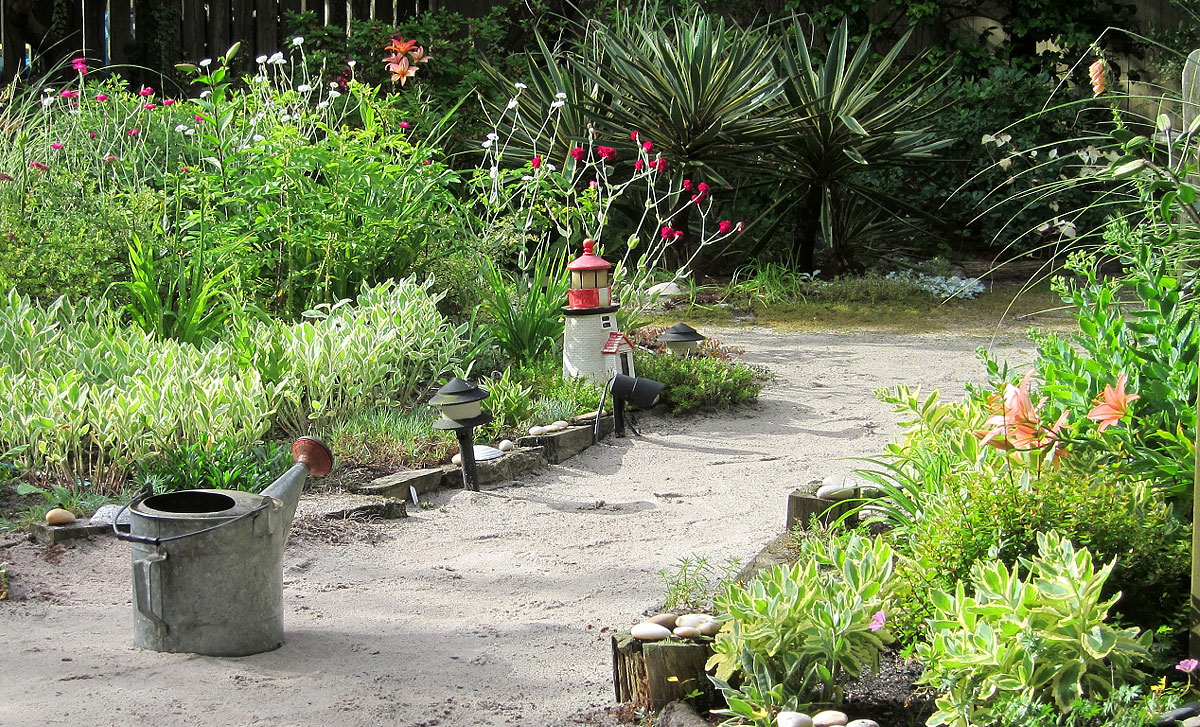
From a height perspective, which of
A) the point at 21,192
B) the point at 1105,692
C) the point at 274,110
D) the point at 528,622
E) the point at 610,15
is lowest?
the point at 528,622

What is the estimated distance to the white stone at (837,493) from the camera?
3.58 metres

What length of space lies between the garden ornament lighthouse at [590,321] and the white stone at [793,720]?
11.1ft

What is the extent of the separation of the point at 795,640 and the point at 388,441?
263 centimetres

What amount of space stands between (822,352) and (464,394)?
125 inches

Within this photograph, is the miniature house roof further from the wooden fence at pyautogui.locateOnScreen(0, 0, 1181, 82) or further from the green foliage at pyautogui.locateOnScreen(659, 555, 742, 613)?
the wooden fence at pyautogui.locateOnScreen(0, 0, 1181, 82)

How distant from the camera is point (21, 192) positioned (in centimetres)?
620

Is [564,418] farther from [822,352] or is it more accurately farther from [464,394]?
[822,352]

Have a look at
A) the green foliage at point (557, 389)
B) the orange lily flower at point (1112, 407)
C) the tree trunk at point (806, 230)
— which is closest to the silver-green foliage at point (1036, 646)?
the orange lily flower at point (1112, 407)

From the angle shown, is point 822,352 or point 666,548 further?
point 822,352

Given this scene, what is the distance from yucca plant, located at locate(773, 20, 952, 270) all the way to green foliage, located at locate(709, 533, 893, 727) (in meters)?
6.38

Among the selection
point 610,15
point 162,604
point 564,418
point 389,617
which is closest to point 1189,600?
point 389,617

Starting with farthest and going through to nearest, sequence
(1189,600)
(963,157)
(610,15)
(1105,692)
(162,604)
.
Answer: (610,15) < (963,157) < (162,604) < (1189,600) < (1105,692)

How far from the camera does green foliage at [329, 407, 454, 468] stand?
15.2 feet

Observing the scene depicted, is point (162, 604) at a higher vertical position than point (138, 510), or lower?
lower
